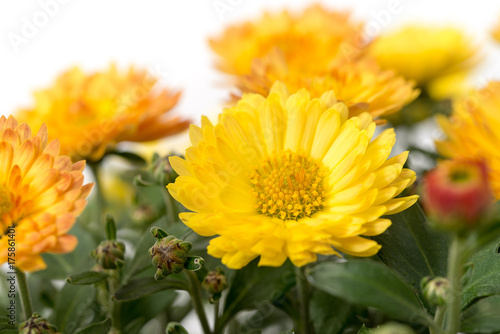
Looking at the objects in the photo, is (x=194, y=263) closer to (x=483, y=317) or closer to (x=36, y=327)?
(x=36, y=327)

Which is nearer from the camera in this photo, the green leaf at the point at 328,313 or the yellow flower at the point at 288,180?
the yellow flower at the point at 288,180

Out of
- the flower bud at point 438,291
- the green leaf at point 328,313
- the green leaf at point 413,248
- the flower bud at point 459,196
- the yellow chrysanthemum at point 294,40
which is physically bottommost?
the green leaf at point 328,313

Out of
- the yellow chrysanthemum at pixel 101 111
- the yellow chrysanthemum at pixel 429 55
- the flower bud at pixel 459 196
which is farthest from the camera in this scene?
the yellow chrysanthemum at pixel 429 55

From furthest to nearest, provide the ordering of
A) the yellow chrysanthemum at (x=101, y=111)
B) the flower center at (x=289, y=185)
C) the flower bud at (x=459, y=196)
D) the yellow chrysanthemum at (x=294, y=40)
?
the yellow chrysanthemum at (x=294, y=40), the yellow chrysanthemum at (x=101, y=111), the flower center at (x=289, y=185), the flower bud at (x=459, y=196)

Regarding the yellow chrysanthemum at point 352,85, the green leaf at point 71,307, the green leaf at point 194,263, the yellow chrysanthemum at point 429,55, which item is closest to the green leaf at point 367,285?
the green leaf at point 194,263

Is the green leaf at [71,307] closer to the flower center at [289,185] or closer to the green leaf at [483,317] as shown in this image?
the flower center at [289,185]

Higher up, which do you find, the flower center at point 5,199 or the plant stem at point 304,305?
the flower center at point 5,199

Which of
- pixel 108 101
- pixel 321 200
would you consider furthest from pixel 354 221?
pixel 108 101
